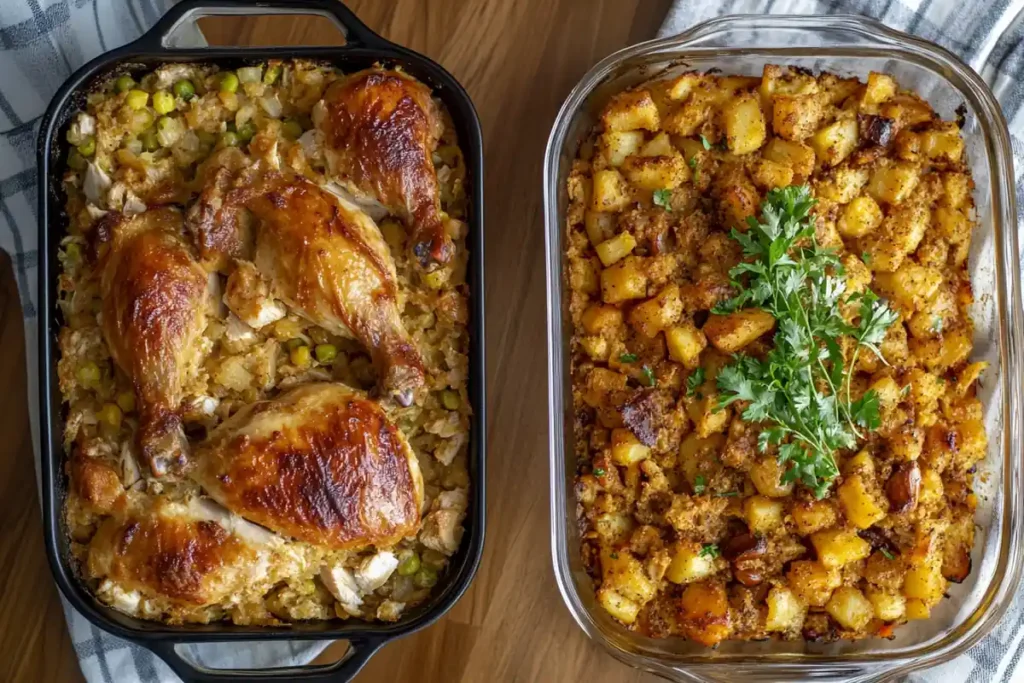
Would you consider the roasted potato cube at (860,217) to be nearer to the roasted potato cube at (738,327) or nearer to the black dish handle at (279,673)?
the roasted potato cube at (738,327)

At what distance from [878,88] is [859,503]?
1.12 meters

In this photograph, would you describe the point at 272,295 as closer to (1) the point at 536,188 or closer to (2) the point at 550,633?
(1) the point at 536,188

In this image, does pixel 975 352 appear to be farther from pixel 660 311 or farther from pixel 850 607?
pixel 660 311

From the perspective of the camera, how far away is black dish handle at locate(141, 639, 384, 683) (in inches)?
89.2

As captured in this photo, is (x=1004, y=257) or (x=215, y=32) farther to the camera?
(x=215, y=32)

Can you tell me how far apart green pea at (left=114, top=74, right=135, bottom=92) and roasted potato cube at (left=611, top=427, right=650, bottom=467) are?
1530mm

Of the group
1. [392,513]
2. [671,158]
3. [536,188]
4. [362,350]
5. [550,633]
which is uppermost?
[671,158]

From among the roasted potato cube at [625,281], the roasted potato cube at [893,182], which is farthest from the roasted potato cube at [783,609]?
→ the roasted potato cube at [893,182]

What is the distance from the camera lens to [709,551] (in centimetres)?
243

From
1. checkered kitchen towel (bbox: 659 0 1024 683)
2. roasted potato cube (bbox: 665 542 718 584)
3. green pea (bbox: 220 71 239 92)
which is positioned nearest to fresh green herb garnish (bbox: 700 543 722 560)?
roasted potato cube (bbox: 665 542 718 584)

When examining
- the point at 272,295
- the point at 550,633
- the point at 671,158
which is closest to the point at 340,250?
the point at 272,295

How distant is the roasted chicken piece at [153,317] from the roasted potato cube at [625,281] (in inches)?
40.5

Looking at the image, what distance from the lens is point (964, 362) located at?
8.26ft

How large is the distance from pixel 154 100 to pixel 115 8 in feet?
1.73
